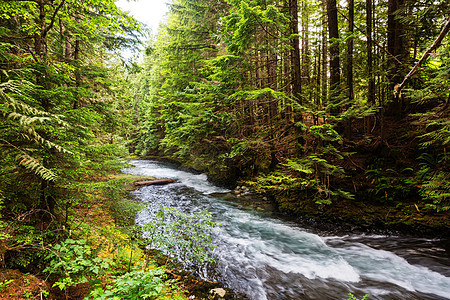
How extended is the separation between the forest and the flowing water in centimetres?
78

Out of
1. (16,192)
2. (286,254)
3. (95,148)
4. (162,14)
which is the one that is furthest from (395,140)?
(162,14)

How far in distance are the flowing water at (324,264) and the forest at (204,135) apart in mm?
778

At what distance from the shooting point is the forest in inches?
111

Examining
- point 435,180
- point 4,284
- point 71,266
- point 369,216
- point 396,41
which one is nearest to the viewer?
point 4,284

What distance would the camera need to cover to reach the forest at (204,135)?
2822mm

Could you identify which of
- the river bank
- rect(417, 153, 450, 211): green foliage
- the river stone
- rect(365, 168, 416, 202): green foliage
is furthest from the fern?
rect(365, 168, 416, 202): green foliage

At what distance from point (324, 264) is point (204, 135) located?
8544 mm

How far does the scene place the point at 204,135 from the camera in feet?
37.6

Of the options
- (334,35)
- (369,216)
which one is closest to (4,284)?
(369,216)

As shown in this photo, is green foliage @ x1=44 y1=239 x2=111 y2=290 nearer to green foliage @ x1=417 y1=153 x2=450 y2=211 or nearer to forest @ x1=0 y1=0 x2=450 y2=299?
forest @ x1=0 y1=0 x2=450 y2=299

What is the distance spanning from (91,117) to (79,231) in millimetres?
2260

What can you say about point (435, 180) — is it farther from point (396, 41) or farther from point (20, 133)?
point (20, 133)

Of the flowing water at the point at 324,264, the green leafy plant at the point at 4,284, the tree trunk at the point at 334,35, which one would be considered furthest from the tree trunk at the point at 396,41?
the green leafy plant at the point at 4,284

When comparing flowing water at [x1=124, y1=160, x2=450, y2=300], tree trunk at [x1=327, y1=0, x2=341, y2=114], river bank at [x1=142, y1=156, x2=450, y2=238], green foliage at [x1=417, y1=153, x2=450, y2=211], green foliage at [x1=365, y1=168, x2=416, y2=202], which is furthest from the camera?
tree trunk at [x1=327, y1=0, x2=341, y2=114]
